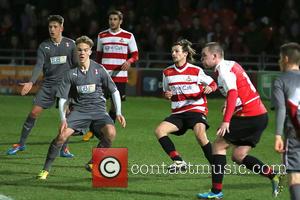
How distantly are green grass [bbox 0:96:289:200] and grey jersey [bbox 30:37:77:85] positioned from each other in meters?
1.23

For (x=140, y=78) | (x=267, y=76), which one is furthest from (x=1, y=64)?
(x=267, y=76)

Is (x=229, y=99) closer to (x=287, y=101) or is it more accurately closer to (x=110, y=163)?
(x=287, y=101)

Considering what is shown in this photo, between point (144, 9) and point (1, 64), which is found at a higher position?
point (144, 9)

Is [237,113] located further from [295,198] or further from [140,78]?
[140,78]

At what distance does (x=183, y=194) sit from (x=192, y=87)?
1.67 metres

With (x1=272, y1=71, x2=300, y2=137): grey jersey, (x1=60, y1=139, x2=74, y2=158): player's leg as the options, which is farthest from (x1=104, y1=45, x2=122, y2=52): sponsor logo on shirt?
Answer: (x1=272, y1=71, x2=300, y2=137): grey jersey

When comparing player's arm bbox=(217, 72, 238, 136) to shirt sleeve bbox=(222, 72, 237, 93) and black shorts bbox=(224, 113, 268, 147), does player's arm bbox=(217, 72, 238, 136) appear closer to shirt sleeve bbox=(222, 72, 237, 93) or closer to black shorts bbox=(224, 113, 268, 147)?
shirt sleeve bbox=(222, 72, 237, 93)

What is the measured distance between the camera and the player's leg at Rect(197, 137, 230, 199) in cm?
841

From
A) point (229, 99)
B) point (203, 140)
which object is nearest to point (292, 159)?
point (229, 99)

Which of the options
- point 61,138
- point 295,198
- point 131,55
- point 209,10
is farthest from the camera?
point 209,10

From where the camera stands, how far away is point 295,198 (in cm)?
686

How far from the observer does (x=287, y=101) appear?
6.97 metres

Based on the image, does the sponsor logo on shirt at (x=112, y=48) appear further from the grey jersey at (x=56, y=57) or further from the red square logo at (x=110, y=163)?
the red square logo at (x=110, y=163)

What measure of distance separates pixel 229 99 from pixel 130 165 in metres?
2.81
